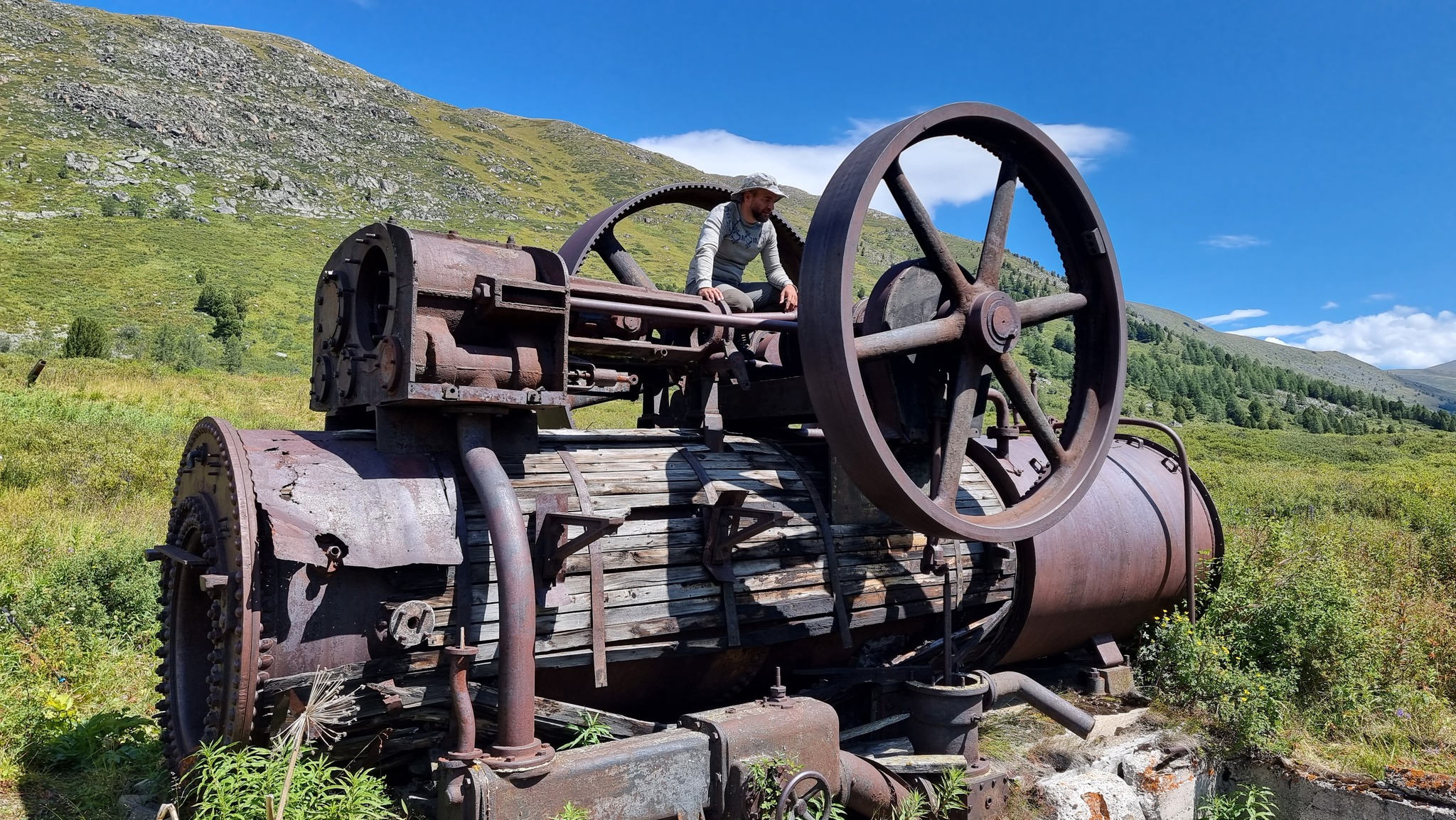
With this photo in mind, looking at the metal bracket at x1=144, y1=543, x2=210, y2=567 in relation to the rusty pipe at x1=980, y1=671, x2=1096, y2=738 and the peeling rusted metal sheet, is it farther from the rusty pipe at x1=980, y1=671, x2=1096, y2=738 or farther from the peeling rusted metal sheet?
the rusty pipe at x1=980, y1=671, x2=1096, y2=738

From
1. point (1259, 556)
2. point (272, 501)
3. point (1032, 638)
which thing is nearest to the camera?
point (272, 501)

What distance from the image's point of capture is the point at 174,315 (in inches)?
1264

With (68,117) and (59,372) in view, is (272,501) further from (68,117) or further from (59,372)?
(68,117)

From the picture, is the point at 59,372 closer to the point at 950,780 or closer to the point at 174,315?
the point at 174,315

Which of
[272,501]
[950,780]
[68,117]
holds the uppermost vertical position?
[68,117]

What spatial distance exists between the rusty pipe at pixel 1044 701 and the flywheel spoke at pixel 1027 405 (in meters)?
1.03

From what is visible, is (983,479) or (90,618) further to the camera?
(90,618)

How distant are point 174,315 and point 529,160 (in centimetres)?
6788

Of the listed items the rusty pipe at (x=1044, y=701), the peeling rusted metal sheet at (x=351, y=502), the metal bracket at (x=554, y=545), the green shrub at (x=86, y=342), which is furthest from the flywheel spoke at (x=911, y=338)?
the green shrub at (x=86, y=342)

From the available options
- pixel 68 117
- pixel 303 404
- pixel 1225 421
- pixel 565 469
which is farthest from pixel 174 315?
pixel 1225 421

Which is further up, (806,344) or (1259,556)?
(806,344)

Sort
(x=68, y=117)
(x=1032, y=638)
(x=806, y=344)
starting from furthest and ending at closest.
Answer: (x=68, y=117) → (x=1032, y=638) → (x=806, y=344)

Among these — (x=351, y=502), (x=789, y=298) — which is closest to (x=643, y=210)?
(x=789, y=298)

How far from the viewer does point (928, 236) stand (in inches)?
152
